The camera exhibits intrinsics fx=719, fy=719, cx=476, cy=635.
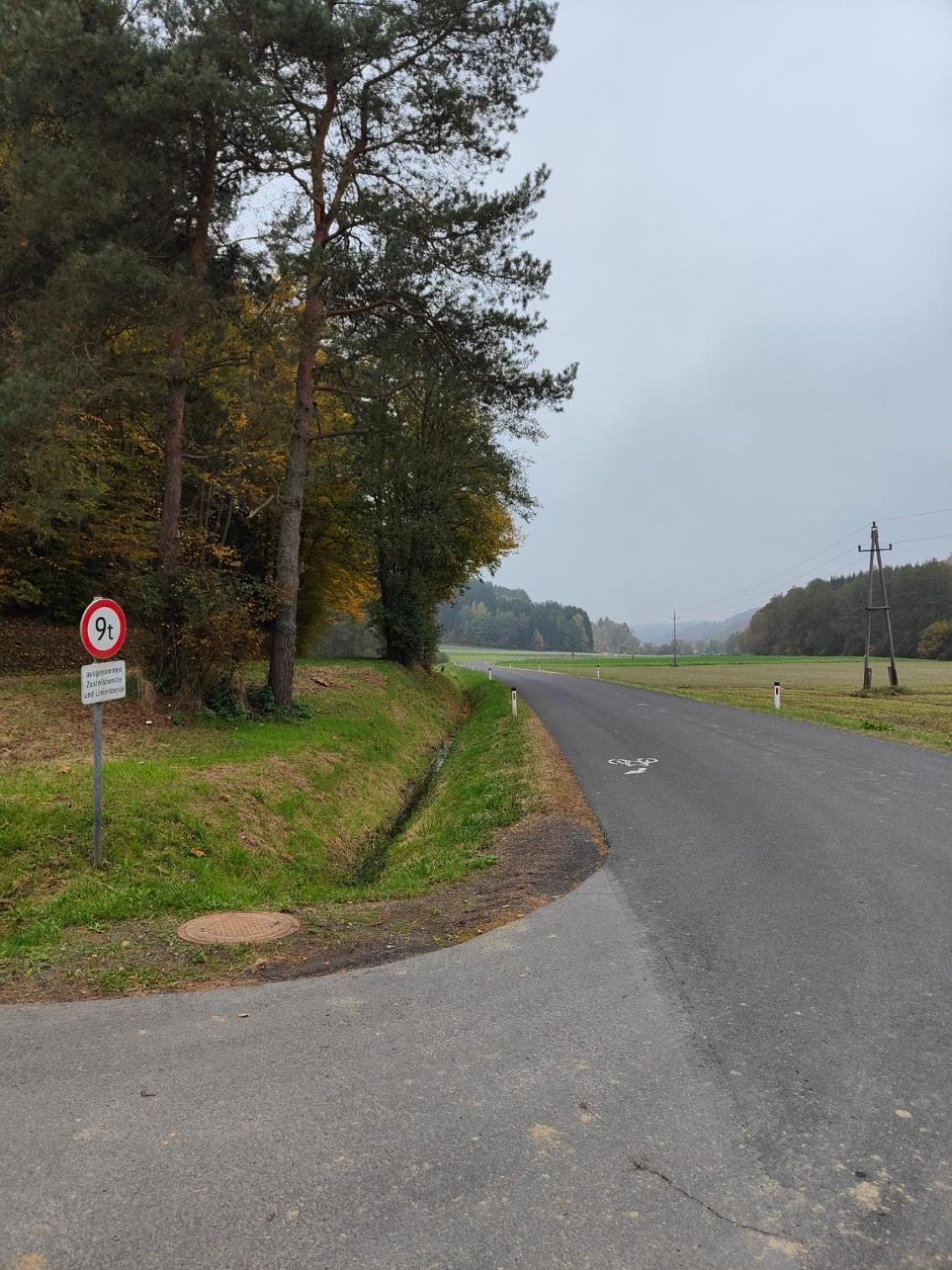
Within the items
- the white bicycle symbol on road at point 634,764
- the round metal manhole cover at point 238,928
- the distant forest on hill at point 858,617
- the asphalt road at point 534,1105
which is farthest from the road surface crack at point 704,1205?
the distant forest on hill at point 858,617

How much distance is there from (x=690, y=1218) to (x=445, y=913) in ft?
11.2

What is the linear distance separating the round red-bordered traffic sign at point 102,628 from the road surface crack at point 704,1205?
5.95 metres

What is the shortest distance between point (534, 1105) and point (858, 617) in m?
116

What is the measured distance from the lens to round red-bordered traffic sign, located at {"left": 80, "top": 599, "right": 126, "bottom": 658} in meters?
6.66

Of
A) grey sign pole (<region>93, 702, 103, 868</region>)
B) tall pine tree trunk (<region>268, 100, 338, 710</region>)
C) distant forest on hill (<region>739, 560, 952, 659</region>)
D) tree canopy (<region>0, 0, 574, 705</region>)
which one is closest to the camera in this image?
grey sign pole (<region>93, 702, 103, 868</region>)

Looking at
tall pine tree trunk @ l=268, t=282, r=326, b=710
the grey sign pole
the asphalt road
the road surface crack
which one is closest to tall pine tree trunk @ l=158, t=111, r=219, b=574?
tall pine tree trunk @ l=268, t=282, r=326, b=710

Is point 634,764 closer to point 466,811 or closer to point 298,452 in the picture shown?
point 466,811

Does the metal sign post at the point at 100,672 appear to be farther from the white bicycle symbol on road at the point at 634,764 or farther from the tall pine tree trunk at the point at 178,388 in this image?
the white bicycle symbol on road at the point at 634,764

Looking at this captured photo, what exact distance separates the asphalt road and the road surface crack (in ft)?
0.04

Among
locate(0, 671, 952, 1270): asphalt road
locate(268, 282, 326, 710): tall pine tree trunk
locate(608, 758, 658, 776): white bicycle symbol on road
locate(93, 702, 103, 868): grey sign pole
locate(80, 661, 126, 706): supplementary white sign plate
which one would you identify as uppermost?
locate(268, 282, 326, 710): tall pine tree trunk

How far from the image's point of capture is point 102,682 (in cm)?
677

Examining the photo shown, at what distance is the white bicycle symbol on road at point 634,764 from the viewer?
11.7 meters

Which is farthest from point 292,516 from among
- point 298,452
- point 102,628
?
point 102,628

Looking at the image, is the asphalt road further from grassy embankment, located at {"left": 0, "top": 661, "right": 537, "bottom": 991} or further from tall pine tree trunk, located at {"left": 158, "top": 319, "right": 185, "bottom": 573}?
tall pine tree trunk, located at {"left": 158, "top": 319, "right": 185, "bottom": 573}
